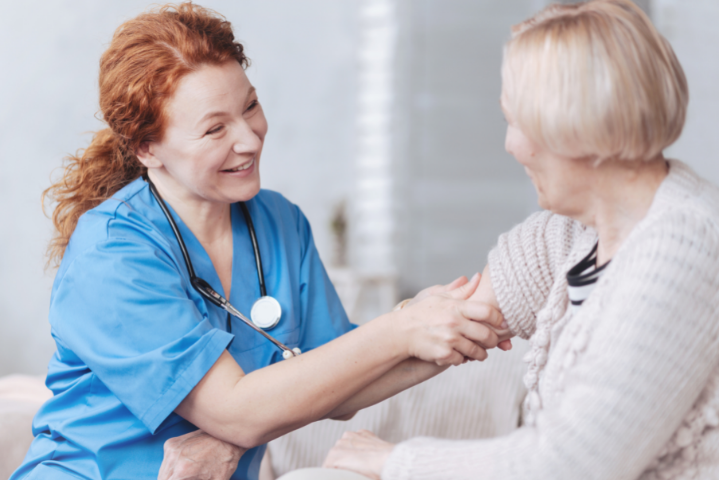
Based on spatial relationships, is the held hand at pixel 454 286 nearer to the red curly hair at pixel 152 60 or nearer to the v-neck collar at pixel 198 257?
the v-neck collar at pixel 198 257

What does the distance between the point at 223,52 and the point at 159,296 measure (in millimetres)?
499

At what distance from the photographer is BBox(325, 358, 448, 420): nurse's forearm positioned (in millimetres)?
1243

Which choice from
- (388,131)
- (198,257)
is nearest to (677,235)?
(198,257)

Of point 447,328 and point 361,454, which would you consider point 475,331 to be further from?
point 361,454

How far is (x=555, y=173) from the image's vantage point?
89cm

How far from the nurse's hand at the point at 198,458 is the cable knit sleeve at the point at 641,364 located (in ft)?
1.78

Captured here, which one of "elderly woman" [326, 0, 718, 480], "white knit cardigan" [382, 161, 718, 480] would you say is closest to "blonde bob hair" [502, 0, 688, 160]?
"elderly woman" [326, 0, 718, 480]

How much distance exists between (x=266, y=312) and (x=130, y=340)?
1.00ft

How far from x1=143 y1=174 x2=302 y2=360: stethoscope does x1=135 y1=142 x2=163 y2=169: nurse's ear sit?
5cm

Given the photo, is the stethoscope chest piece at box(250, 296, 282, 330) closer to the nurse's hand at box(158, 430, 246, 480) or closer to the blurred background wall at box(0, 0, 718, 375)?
the nurse's hand at box(158, 430, 246, 480)

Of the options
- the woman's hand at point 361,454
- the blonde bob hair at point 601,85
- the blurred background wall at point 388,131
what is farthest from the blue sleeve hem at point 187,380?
the blurred background wall at point 388,131

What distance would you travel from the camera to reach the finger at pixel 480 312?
44.5 inches

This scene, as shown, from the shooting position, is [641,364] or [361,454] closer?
[641,364]

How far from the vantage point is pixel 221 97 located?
1.22 meters
